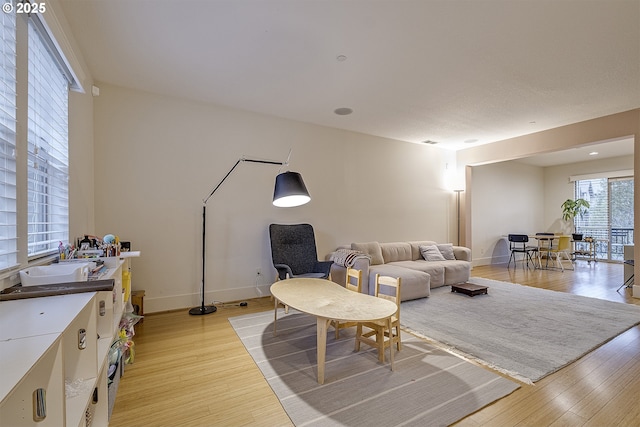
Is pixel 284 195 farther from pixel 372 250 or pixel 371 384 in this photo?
pixel 372 250

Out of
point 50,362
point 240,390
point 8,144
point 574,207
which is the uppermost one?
point 8,144

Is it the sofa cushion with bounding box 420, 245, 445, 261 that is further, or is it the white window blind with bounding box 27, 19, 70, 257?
the sofa cushion with bounding box 420, 245, 445, 261

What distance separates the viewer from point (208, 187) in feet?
12.6

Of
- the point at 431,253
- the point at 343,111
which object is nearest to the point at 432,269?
the point at 431,253

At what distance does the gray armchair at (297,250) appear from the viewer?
13.0ft

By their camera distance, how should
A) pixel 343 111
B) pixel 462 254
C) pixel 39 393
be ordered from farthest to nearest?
pixel 462 254, pixel 343 111, pixel 39 393

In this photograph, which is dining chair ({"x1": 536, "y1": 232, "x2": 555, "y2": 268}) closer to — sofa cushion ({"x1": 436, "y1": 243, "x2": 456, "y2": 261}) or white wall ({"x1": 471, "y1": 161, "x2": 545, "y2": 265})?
white wall ({"x1": 471, "y1": 161, "x2": 545, "y2": 265})

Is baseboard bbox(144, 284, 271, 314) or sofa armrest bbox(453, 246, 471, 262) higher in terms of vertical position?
sofa armrest bbox(453, 246, 471, 262)

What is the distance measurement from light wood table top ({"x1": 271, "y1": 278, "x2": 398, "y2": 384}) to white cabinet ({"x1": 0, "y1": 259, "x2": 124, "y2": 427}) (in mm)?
1196

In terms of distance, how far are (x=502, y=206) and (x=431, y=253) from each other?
3.87 metres

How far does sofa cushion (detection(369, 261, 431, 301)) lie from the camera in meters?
3.95

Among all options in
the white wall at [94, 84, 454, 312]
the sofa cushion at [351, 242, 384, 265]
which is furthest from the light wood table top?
the sofa cushion at [351, 242, 384, 265]

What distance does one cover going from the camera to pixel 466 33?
240cm

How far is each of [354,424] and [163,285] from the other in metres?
2.90
